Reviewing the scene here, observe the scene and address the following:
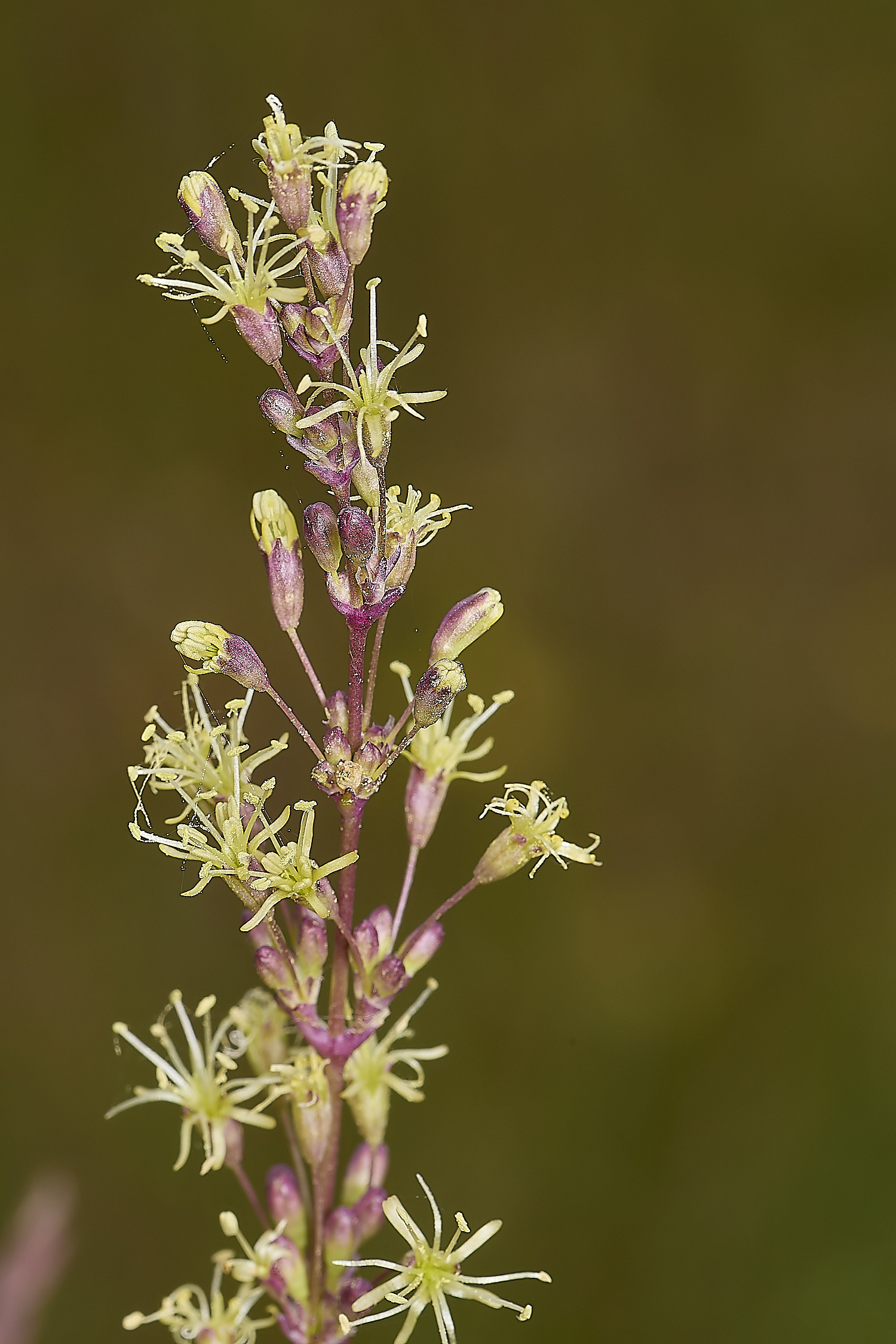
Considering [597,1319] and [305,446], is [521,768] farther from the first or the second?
[305,446]

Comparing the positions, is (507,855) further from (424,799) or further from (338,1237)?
(338,1237)

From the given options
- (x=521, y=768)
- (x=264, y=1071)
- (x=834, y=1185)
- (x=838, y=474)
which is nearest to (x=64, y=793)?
(x=521, y=768)

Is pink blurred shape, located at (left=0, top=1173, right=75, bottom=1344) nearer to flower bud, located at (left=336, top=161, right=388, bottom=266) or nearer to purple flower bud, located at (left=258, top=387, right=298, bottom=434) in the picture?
purple flower bud, located at (left=258, top=387, right=298, bottom=434)

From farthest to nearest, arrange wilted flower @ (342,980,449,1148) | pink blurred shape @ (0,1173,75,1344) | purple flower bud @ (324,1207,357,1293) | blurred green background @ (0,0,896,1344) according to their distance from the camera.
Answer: blurred green background @ (0,0,896,1344) < wilted flower @ (342,980,449,1148) < purple flower bud @ (324,1207,357,1293) < pink blurred shape @ (0,1173,75,1344)

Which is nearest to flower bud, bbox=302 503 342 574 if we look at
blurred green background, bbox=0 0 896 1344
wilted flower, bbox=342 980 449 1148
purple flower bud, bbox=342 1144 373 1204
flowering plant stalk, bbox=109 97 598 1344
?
flowering plant stalk, bbox=109 97 598 1344

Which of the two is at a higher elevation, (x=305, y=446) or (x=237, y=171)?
(x=237, y=171)

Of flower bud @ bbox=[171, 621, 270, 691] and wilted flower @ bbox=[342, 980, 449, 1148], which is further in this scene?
wilted flower @ bbox=[342, 980, 449, 1148]
